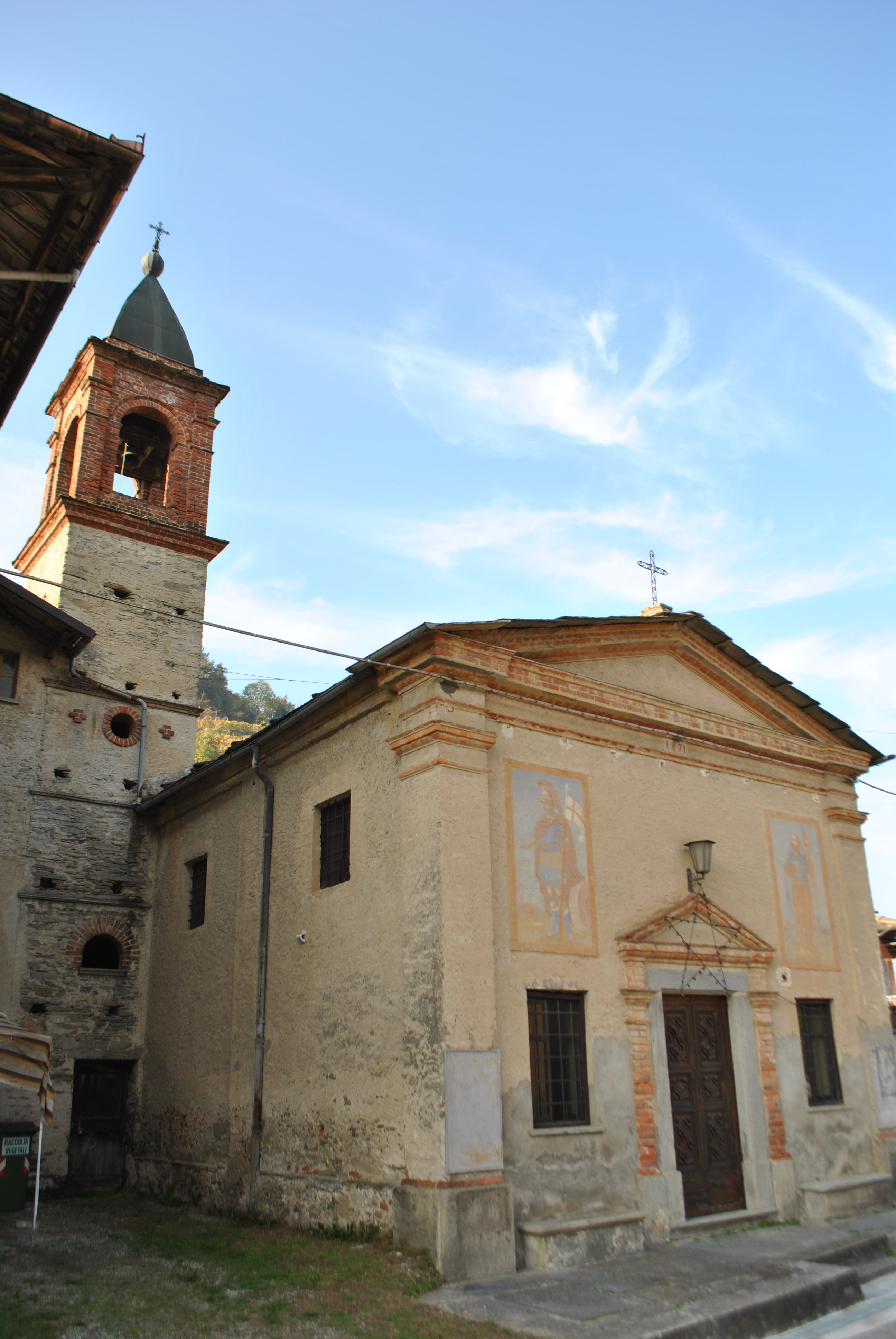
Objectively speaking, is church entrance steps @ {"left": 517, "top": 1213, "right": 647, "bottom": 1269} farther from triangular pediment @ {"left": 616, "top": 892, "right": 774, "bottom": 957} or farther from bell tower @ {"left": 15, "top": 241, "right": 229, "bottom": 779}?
bell tower @ {"left": 15, "top": 241, "right": 229, "bottom": 779}

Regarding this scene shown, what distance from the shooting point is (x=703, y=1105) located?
10.6m

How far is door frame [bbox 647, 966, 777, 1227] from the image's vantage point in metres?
9.82

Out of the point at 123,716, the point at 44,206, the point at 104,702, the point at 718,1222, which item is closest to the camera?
the point at 44,206

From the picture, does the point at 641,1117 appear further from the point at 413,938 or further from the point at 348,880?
the point at 348,880

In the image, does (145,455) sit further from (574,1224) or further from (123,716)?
(574,1224)

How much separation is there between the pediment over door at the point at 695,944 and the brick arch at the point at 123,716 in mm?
8954

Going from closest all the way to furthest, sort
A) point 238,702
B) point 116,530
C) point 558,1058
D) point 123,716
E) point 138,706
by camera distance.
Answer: point 558,1058 → point 123,716 → point 138,706 → point 116,530 → point 238,702

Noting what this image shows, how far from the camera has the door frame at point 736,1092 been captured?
32.2 feet

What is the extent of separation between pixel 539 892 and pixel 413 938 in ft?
4.71

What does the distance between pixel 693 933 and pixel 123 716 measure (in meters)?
9.56

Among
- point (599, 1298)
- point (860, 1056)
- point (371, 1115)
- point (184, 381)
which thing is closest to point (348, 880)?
point (371, 1115)

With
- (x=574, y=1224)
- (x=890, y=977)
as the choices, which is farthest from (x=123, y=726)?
(x=890, y=977)

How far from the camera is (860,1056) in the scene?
40.6 feet

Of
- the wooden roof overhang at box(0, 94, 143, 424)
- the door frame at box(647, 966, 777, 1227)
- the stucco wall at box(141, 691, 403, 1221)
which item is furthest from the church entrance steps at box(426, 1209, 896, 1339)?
the wooden roof overhang at box(0, 94, 143, 424)
